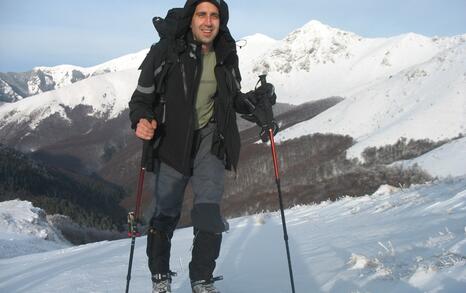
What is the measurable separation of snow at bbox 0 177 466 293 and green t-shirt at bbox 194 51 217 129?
205 centimetres

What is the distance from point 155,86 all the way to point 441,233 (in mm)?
3926

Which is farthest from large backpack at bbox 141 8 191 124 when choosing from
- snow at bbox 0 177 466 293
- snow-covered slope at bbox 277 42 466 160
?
snow-covered slope at bbox 277 42 466 160

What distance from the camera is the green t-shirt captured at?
5.13 m

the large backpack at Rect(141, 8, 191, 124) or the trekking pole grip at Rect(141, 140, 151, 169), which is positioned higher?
the large backpack at Rect(141, 8, 191, 124)

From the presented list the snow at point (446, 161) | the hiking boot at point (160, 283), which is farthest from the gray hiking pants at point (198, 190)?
the snow at point (446, 161)

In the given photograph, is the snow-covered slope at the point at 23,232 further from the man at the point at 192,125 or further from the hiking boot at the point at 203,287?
the hiking boot at the point at 203,287

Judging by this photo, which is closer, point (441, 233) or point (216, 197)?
point (216, 197)

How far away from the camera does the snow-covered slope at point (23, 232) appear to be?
29.9 meters

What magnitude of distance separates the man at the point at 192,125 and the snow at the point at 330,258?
1.05 metres

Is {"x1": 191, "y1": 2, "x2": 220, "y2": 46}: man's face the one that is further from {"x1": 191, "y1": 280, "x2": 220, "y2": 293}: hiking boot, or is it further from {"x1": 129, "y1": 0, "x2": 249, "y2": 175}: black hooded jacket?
{"x1": 191, "y1": 280, "x2": 220, "y2": 293}: hiking boot

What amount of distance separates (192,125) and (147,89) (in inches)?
23.1

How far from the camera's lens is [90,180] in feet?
632

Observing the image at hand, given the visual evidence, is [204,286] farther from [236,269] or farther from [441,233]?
[441,233]

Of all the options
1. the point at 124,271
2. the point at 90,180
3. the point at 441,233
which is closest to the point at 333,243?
the point at 441,233
